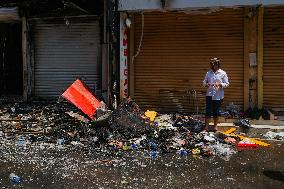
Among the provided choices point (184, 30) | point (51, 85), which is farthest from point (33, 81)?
point (184, 30)

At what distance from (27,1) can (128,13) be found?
4044mm

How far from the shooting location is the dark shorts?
10367 millimetres

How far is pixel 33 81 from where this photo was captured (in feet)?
49.4

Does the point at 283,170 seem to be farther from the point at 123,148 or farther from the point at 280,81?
the point at 280,81

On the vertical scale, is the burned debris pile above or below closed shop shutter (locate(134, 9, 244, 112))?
below

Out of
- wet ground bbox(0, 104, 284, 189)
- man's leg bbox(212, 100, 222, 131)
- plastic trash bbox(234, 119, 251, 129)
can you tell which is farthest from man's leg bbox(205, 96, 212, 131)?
wet ground bbox(0, 104, 284, 189)

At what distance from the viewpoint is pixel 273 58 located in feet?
40.2

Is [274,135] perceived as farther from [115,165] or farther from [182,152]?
[115,165]

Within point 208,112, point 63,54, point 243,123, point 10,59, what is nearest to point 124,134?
point 208,112

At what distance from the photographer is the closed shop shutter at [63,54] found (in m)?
14.4

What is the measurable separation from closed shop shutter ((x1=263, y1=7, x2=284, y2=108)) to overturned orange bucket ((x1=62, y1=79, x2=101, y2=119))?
A: 522 cm

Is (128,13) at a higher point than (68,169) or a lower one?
higher

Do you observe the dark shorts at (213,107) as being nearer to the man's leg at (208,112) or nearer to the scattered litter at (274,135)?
the man's leg at (208,112)

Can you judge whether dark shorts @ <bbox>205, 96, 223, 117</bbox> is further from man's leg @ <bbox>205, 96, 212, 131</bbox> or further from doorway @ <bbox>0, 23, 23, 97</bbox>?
doorway @ <bbox>0, 23, 23, 97</bbox>
